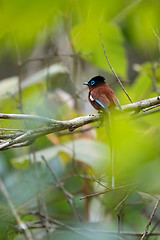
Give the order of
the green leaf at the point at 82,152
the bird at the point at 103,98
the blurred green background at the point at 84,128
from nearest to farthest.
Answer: the blurred green background at the point at 84,128
the bird at the point at 103,98
the green leaf at the point at 82,152

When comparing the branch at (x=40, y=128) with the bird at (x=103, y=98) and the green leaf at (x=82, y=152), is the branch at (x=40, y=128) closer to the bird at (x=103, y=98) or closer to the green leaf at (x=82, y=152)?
the bird at (x=103, y=98)

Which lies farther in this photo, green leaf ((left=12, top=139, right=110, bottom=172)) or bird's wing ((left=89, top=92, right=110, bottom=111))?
green leaf ((left=12, top=139, right=110, bottom=172))

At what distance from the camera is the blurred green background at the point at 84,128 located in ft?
1.88

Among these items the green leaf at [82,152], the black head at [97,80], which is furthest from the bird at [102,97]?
the green leaf at [82,152]

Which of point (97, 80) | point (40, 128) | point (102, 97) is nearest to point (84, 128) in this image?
point (97, 80)

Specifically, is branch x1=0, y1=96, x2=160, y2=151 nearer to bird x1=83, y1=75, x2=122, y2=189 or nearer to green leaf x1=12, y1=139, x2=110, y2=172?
bird x1=83, y1=75, x2=122, y2=189

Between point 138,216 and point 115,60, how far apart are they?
4.29ft

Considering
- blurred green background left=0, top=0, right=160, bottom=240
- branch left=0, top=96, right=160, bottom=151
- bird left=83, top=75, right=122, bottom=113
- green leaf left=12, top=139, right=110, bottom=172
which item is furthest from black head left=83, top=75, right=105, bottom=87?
branch left=0, top=96, right=160, bottom=151

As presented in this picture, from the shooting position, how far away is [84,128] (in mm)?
3061

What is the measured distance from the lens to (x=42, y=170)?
3.15 m

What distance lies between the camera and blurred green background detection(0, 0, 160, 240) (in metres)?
0.57

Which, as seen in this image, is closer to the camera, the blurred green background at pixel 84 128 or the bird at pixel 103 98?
the blurred green background at pixel 84 128

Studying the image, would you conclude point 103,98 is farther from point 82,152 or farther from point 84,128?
point 84,128

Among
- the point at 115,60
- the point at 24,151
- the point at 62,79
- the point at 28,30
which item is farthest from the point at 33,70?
the point at 28,30
